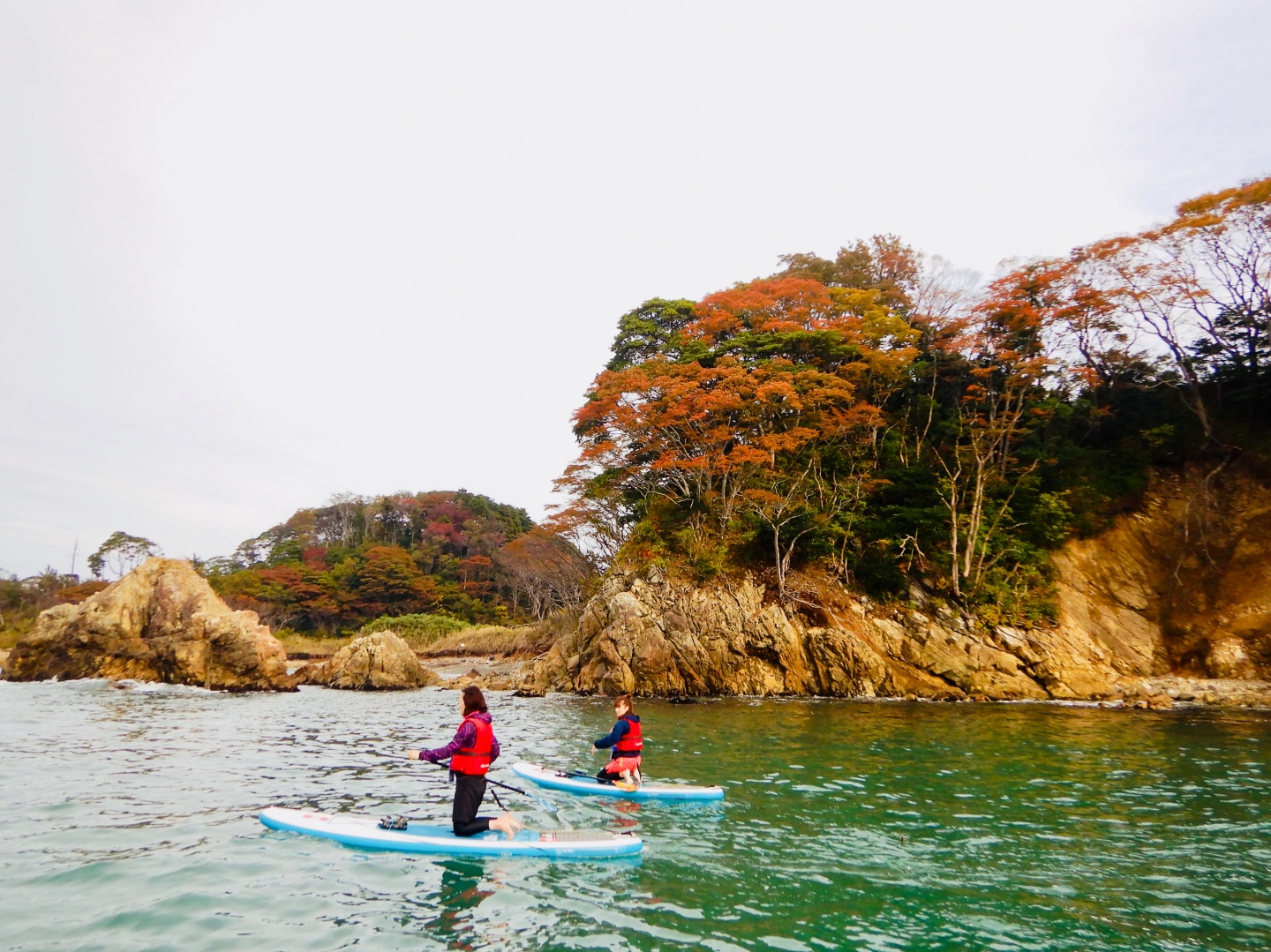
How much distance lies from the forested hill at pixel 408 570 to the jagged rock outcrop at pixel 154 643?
16910 millimetres

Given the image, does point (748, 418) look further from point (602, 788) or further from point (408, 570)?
point (408, 570)

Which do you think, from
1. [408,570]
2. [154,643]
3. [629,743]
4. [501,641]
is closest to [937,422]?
[629,743]

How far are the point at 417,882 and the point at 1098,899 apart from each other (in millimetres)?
6525

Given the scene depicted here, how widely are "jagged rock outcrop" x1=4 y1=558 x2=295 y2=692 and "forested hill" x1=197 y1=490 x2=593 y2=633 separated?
16.9 metres

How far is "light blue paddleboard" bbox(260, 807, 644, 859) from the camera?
7785 millimetres

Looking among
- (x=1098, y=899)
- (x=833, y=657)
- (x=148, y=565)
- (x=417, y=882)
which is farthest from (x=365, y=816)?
(x=148, y=565)

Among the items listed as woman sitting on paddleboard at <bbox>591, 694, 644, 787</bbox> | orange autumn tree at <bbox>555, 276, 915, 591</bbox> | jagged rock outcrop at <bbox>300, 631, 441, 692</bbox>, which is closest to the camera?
woman sitting on paddleboard at <bbox>591, 694, 644, 787</bbox>

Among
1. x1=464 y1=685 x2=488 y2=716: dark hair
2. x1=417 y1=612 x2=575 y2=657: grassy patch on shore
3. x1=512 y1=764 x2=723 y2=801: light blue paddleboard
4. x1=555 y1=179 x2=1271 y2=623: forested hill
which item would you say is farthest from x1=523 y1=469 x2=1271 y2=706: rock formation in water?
x1=464 y1=685 x2=488 y2=716: dark hair

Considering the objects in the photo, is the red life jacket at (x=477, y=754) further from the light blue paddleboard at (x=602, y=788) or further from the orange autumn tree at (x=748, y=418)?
the orange autumn tree at (x=748, y=418)

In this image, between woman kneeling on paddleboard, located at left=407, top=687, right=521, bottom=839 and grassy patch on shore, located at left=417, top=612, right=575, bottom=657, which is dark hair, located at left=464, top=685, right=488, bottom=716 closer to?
woman kneeling on paddleboard, located at left=407, top=687, right=521, bottom=839

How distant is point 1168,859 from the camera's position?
738 centimetres

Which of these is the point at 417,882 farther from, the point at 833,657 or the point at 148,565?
the point at 148,565

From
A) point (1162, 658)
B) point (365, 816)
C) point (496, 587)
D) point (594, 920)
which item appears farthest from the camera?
point (496, 587)

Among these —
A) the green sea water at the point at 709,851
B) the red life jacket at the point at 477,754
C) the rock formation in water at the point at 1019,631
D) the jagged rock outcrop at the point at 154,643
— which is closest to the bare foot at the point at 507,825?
the green sea water at the point at 709,851
